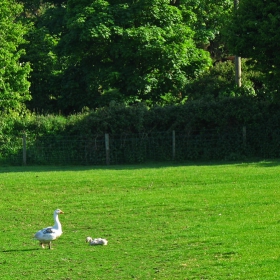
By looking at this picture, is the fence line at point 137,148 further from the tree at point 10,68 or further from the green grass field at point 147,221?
the tree at point 10,68

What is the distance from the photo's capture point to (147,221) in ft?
61.2

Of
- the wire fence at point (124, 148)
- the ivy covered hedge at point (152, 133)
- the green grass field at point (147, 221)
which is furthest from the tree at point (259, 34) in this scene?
the green grass field at point (147, 221)

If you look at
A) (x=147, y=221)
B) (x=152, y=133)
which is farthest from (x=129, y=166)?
(x=147, y=221)

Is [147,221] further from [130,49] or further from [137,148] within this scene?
[130,49]

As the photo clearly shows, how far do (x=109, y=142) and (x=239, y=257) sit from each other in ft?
67.5

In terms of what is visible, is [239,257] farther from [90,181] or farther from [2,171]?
[2,171]

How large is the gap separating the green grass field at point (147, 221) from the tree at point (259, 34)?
17.7ft

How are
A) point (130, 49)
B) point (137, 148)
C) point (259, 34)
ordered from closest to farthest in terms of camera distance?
1. point (259, 34)
2. point (137, 148)
3. point (130, 49)

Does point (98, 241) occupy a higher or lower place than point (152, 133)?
lower

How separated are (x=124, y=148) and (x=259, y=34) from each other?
8.13m

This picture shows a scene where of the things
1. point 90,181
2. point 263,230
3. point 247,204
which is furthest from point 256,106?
point 263,230

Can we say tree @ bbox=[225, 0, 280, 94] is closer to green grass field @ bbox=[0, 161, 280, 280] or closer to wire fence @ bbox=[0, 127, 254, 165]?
wire fence @ bbox=[0, 127, 254, 165]

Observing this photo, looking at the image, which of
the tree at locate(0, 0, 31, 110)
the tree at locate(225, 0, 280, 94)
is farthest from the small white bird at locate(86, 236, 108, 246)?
the tree at locate(0, 0, 31, 110)

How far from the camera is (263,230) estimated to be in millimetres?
16344
